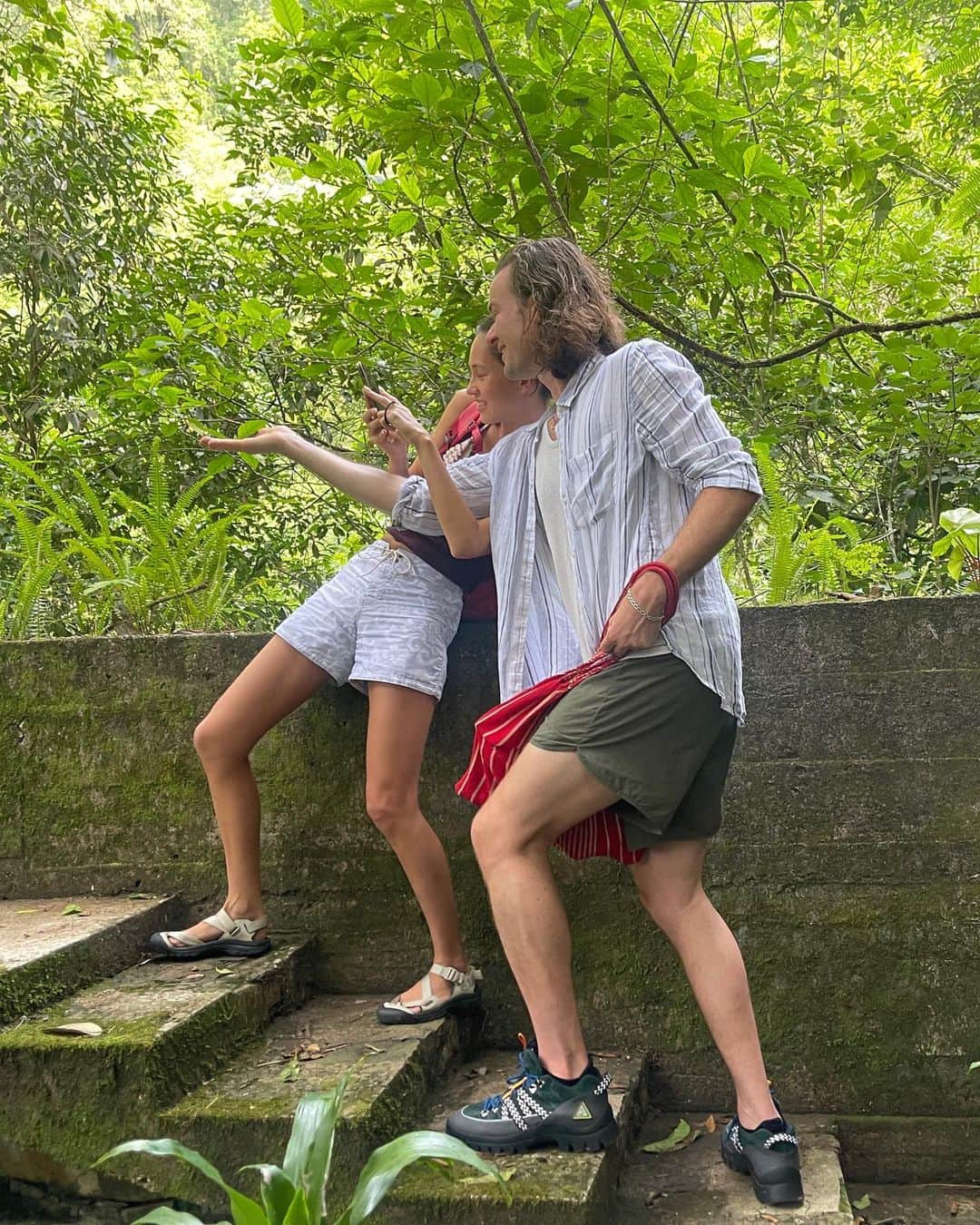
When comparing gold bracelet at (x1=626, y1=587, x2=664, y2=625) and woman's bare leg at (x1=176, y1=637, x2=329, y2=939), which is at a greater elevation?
gold bracelet at (x1=626, y1=587, x2=664, y2=625)

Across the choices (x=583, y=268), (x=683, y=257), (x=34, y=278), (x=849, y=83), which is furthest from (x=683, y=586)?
(x=34, y=278)

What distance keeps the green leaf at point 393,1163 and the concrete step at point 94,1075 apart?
778mm

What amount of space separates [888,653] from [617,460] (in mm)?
1091

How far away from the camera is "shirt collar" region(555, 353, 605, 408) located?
2.46 meters

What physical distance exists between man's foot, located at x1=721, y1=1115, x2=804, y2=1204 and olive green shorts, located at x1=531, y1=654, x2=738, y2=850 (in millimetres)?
650

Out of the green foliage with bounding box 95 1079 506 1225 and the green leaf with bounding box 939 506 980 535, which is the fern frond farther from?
the green foliage with bounding box 95 1079 506 1225

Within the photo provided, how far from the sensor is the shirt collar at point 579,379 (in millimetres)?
2455

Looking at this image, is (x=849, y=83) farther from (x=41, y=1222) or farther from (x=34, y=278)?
(x=41, y=1222)

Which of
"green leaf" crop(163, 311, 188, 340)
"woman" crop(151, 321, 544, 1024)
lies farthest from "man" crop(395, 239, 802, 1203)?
"green leaf" crop(163, 311, 188, 340)

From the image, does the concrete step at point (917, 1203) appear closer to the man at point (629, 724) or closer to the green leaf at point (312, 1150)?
the man at point (629, 724)

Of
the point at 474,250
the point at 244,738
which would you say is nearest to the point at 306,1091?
the point at 244,738

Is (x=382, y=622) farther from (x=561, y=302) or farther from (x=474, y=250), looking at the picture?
(x=474, y=250)

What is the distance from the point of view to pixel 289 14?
11.5 feet

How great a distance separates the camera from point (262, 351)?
18.6 feet
